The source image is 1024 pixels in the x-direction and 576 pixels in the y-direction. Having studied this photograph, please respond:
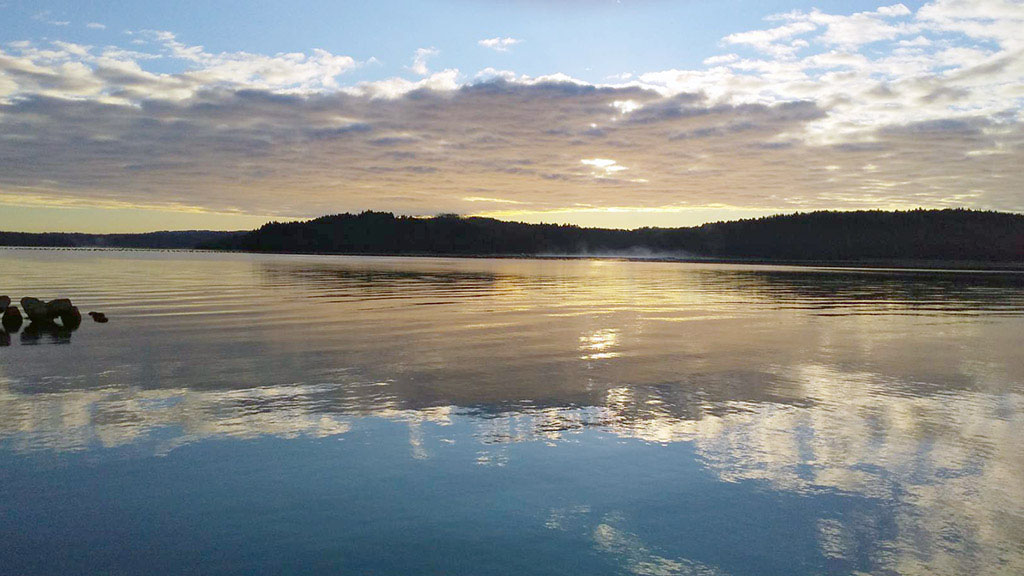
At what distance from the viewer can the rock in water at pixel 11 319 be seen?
71.6 ft

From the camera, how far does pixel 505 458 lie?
8766 mm

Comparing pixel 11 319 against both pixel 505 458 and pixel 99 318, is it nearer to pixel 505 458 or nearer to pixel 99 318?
pixel 99 318

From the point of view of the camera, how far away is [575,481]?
7965 millimetres

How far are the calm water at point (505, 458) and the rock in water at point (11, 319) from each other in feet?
15.2

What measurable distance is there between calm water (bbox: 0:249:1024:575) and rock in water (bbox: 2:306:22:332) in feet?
15.2

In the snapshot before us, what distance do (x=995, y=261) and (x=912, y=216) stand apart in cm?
3860

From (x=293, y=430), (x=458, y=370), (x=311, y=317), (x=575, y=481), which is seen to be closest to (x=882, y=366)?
(x=458, y=370)

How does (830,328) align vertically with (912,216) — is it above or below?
below

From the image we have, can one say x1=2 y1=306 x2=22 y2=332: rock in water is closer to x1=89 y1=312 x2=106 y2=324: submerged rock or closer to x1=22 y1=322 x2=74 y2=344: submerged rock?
x1=22 y1=322 x2=74 y2=344: submerged rock

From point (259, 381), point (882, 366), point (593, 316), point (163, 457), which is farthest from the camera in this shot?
point (593, 316)

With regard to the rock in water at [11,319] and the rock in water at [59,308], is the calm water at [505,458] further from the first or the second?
the rock in water at [59,308]

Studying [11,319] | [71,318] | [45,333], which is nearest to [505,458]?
[45,333]

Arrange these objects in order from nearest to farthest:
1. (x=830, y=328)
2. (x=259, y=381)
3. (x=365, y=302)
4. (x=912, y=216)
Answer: (x=259, y=381) → (x=830, y=328) → (x=365, y=302) → (x=912, y=216)

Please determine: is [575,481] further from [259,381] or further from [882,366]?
[882,366]
